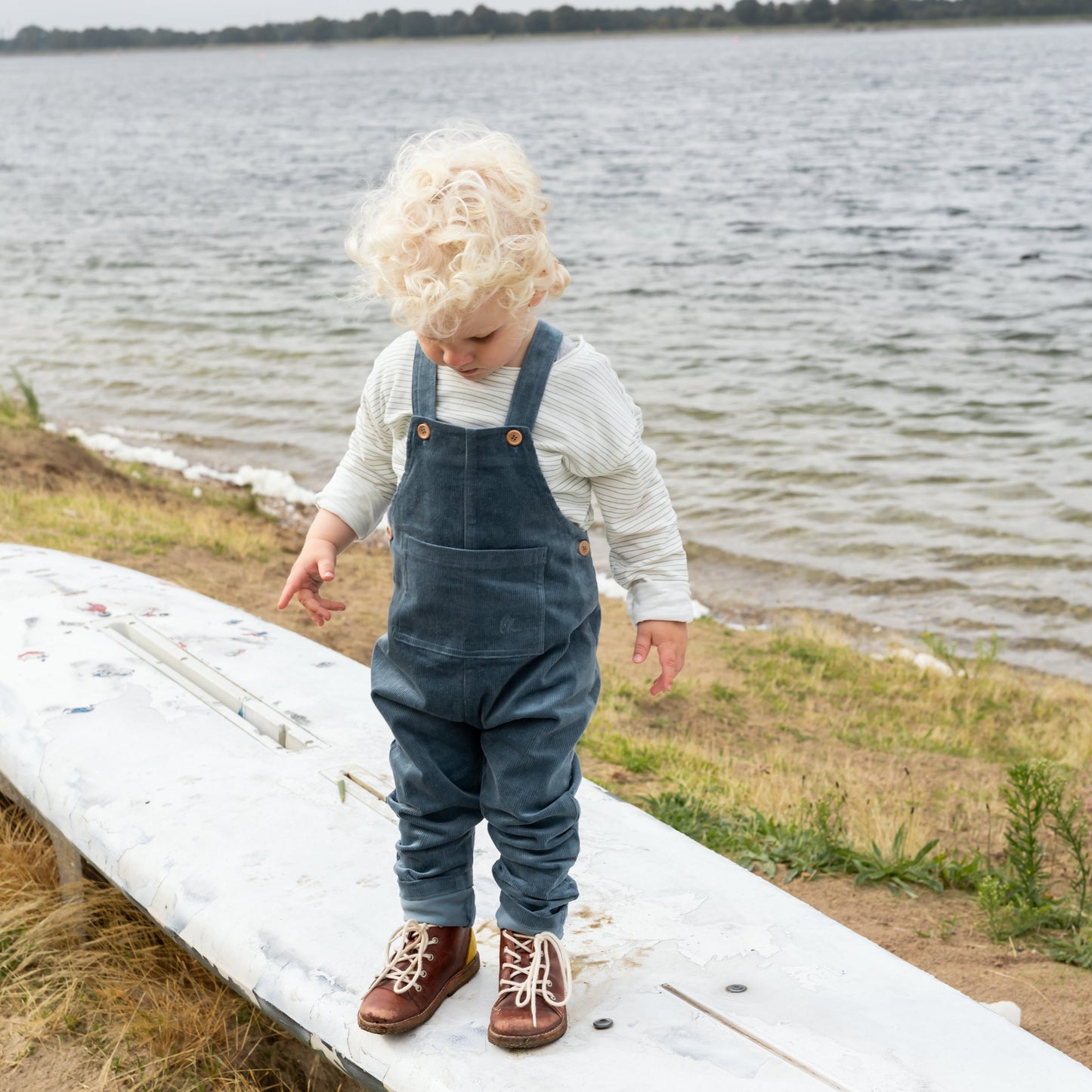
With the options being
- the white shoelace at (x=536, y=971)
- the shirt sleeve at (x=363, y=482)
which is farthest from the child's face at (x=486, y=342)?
the white shoelace at (x=536, y=971)

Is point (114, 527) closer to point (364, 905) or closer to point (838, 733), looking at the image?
point (838, 733)

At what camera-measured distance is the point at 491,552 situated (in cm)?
184

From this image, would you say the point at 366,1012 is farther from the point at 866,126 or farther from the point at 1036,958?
the point at 866,126

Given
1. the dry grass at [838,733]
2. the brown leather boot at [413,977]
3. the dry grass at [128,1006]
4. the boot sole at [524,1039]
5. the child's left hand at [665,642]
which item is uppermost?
the child's left hand at [665,642]

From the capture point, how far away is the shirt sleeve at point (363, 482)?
2.06 m

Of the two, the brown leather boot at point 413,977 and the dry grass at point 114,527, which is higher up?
the brown leather boot at point 413,977

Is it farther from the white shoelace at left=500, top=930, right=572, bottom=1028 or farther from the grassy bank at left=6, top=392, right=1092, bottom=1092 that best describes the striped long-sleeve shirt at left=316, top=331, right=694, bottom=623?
the grassy bank at left=6, top=392, right=1092, bottom=1092

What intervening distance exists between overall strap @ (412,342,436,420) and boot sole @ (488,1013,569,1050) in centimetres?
107

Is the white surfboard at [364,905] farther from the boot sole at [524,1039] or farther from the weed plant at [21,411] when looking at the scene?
the weed plant at [21,411]

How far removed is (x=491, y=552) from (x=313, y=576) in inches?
17.5

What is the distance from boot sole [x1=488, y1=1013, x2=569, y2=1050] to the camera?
6.47 ft

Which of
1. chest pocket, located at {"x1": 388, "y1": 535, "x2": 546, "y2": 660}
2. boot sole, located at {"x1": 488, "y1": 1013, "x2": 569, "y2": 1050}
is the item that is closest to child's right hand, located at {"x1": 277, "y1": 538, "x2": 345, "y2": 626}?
chest pocket, located at {"x1": 388, "y1": 535, "x2": 546, "y2": 660}

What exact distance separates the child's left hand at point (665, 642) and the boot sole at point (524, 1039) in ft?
2.03

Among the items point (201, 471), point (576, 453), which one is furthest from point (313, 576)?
point (201, 471)
